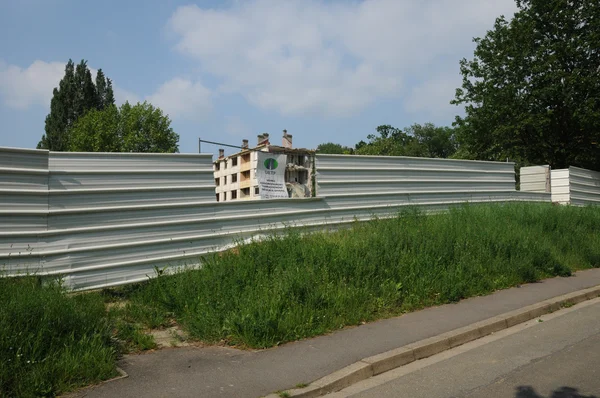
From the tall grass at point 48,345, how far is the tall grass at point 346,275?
1.30 m

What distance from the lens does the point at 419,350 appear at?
6.28 meters

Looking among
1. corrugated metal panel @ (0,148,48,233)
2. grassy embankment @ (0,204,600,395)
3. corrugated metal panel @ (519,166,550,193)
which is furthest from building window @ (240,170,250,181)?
corrugated metal panel @ (519,166,550,193)

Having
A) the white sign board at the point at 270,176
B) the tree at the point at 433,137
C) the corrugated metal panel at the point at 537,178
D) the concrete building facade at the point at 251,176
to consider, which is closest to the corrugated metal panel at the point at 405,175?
the concrete building facade at the point at 251,176

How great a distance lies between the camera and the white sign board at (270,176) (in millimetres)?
11055

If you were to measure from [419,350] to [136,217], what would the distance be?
16.2ft

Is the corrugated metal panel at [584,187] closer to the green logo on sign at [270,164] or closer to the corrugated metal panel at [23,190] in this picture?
→ the green logo on sign at [270,164]

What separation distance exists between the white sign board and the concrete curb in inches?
207

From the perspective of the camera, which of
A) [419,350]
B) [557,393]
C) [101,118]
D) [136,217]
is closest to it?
[557,393]

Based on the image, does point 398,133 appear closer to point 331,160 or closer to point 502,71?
point 502,71

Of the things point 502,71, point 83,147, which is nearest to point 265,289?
point 502,71

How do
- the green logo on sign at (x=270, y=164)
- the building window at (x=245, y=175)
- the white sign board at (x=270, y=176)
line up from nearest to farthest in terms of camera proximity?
the white sign board at (x=270, y=176) < the green logo on sign at (x=270, y=164) < the building window at (x=245, y=175)

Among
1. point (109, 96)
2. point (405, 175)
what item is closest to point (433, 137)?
point (109, 96)

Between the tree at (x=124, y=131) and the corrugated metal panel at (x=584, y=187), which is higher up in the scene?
the tree at (x=124, y=131)

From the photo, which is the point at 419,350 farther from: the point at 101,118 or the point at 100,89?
the point at 100,89
